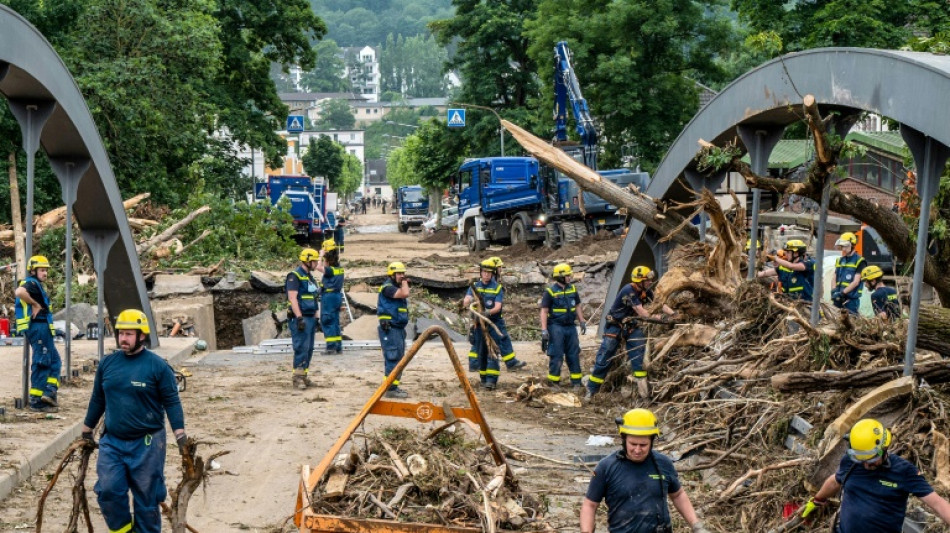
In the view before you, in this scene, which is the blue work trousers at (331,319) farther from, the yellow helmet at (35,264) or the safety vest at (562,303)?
the yellow helmet at (35,264)

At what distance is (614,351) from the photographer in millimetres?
16016

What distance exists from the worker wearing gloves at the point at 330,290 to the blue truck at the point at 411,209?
170 feet

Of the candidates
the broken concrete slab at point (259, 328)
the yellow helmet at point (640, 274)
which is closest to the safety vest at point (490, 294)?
the yellow helmet at point (640, 274)

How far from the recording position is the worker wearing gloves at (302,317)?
17203mm

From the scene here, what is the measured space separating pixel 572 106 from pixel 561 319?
73.7 ft

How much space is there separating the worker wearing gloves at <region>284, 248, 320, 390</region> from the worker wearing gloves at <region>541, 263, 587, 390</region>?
3340 mm

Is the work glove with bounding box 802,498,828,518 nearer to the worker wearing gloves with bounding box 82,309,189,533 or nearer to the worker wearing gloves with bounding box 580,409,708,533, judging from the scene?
the worker wearing gloves with bounding box 580,409,708,533

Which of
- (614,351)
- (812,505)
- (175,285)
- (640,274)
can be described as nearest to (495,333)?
(614,351)

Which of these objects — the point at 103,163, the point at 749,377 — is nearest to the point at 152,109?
the point at 103,163

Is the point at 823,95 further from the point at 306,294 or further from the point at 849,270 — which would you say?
the point at 306,294

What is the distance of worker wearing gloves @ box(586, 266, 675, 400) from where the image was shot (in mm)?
15727

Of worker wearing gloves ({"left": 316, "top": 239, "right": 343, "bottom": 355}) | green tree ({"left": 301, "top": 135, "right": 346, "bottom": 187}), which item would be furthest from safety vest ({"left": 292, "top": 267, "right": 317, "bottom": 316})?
green tree ({"left": 301, "top": 135, "right": 346, "bottom": 187})

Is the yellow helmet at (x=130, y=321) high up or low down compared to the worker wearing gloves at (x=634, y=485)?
up

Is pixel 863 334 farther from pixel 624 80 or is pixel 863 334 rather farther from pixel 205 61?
pixel 624 80
